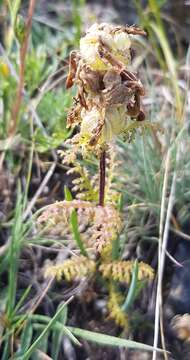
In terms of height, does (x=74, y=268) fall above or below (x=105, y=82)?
below

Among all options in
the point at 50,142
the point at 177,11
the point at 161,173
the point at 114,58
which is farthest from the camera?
the point at 177,11

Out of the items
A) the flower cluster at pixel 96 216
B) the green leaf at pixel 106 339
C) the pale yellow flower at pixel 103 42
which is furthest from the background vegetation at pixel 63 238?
the pale yellow flower at pixel 103 42

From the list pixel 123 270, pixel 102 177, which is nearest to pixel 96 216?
pixel 102 177

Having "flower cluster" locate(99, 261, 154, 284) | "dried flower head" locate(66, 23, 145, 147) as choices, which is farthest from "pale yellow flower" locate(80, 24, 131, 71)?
"flower cluster" locate(99, 261, 154, 284)

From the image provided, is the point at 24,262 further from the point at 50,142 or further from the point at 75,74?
the point at 75,74

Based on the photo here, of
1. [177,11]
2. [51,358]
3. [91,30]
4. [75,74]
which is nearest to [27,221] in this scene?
[51,358]

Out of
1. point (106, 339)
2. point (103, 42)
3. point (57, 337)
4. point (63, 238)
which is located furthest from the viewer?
point (63, 238)

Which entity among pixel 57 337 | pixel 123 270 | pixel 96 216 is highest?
pixel 96 216

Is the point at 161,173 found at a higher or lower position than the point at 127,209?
higher

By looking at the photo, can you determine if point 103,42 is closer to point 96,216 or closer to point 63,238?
point 96,216
